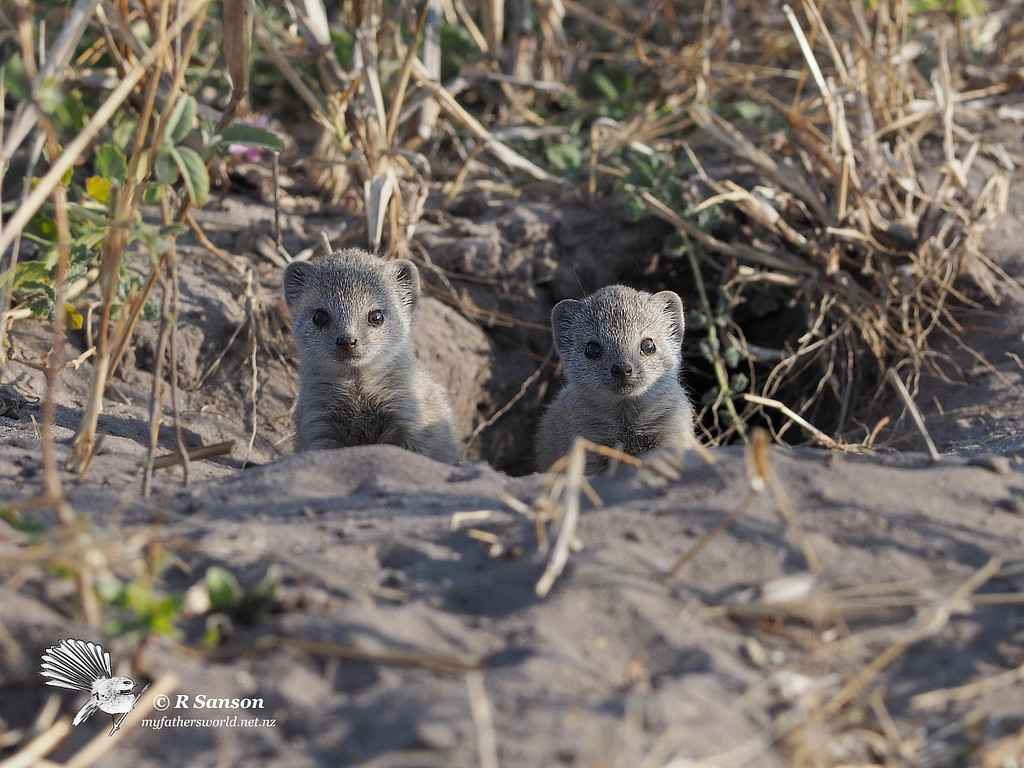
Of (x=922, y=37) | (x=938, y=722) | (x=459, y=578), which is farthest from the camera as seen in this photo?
(x=922, y=37)

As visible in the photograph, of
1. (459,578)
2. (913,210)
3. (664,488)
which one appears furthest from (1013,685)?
(913,210)

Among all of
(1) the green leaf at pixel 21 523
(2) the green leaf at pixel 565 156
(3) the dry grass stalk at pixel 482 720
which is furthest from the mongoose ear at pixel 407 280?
(3) the dry grass stalk at pixel 482 720

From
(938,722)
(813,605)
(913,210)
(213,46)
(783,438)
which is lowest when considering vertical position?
(783,438)

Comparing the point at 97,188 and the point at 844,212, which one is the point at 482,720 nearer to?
the point at 97,188

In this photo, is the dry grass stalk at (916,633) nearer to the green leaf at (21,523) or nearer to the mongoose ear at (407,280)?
the green leaf at (21,523)

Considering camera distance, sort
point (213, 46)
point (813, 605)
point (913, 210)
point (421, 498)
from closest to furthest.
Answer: point (813, 605), point (421, 498), point (913, 210), point (213, 46)

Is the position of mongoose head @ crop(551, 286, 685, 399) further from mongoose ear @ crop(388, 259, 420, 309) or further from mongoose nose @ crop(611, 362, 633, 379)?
mongoose ear @ crop(388, 259, 420, 309)

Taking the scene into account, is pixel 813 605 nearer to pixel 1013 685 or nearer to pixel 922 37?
pixel 1013 685

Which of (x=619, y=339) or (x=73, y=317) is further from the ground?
(x=73, y=317)

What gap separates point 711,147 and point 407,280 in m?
2.60

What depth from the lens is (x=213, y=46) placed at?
6.61 metres

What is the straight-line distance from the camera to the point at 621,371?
4.96 metres

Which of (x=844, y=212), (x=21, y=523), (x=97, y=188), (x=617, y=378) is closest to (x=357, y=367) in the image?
(x=617, y=378)

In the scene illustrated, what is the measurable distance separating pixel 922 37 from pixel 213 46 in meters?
5.16
